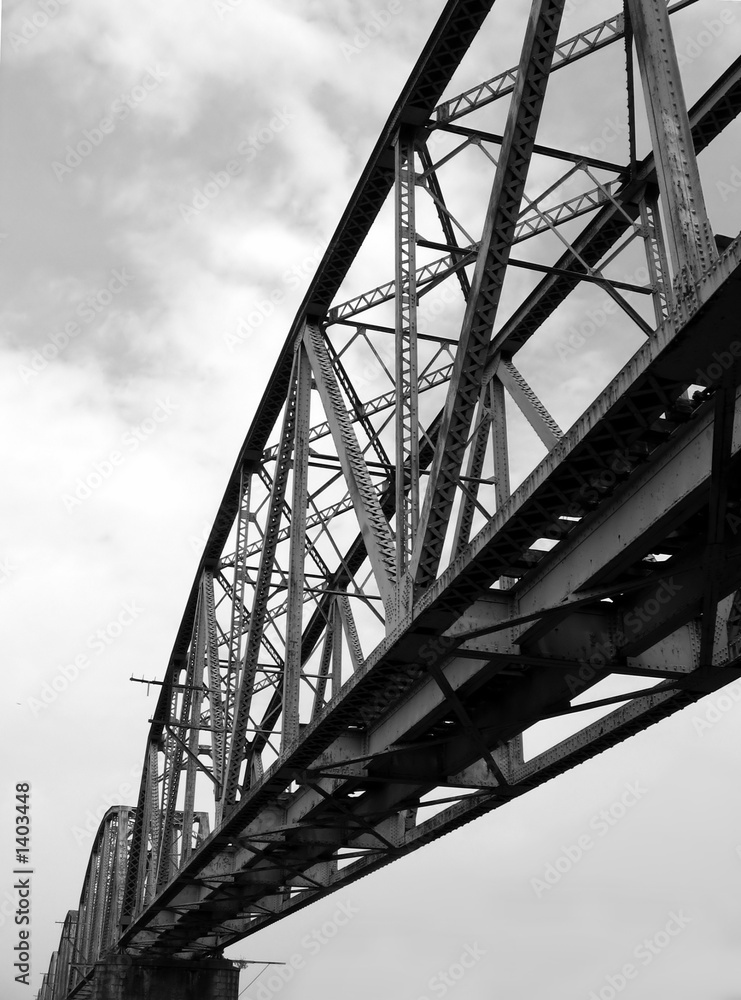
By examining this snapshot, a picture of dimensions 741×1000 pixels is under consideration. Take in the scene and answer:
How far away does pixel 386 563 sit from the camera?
15.9 m

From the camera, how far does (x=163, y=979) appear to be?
4575 centimetres

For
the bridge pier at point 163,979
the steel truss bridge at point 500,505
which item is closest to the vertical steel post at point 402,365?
the steel truss bridge at point 500,505

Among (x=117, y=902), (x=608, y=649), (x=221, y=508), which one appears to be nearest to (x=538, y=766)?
(x=608, y=649)

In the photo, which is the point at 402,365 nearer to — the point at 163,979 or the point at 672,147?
the point at 672,147

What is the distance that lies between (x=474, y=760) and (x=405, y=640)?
20.2ft

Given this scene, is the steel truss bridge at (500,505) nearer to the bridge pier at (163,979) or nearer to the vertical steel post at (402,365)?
the vertical steel post at (402,365)

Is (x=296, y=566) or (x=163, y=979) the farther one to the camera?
(x=163, y=979)

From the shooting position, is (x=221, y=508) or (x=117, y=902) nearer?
(x=221, y=508)

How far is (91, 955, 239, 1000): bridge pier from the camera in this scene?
4484 centimetres

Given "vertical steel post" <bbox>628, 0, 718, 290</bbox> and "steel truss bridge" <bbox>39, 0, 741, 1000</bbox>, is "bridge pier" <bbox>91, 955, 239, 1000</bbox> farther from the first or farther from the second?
"vertical steel post" <bbox>628, 0, 718, 290</bbox>

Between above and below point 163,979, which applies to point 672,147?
above

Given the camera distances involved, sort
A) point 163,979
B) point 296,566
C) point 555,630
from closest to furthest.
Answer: point 555,630
point 296,566
point 163,979

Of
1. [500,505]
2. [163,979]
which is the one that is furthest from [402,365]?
[163,979]

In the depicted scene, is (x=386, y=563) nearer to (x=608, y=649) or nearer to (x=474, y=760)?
(x=608, y=649)
